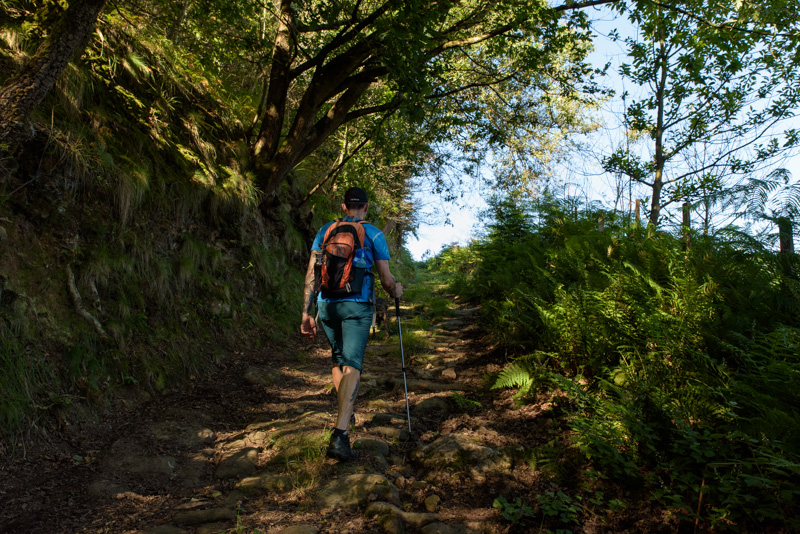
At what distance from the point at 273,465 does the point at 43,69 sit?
3634mm

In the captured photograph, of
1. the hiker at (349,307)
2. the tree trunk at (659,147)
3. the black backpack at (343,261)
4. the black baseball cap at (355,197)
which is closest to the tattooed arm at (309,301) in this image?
the hiker at (349,307)

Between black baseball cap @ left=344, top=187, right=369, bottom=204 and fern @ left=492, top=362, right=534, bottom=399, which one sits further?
fern @ left=492, top=362, right=534, bottom=399

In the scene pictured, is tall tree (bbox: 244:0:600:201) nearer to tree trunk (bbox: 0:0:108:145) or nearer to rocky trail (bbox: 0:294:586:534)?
tree trunk (bbox: 0:0:108:145)

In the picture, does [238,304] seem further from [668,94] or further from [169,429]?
[668,94]

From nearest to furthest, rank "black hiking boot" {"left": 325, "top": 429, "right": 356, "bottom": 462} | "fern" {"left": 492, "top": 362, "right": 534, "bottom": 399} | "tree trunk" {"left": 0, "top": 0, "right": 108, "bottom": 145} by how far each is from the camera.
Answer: "tree trunk" {"left": 0, "top": 0, "right": 108, "bottom": 145}, "black hiking boot" {"left": 325, "top": 429, "right": 356, "bottom": 462}, "fern" {"left": 492, "top": 362, "right": 534, "bottom": 399}

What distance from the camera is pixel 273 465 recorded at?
3740mm

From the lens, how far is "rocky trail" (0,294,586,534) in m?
2.94

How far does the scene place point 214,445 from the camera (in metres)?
4.22

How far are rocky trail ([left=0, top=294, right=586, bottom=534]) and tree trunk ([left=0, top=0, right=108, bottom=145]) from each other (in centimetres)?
254

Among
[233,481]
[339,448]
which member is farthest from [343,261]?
[233,481]

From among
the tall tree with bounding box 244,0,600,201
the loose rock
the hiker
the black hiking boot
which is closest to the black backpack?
the hiker

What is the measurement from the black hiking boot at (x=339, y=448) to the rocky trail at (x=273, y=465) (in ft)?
0.22

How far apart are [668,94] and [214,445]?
9539 millimetres

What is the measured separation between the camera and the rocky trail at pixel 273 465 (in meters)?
2.94
